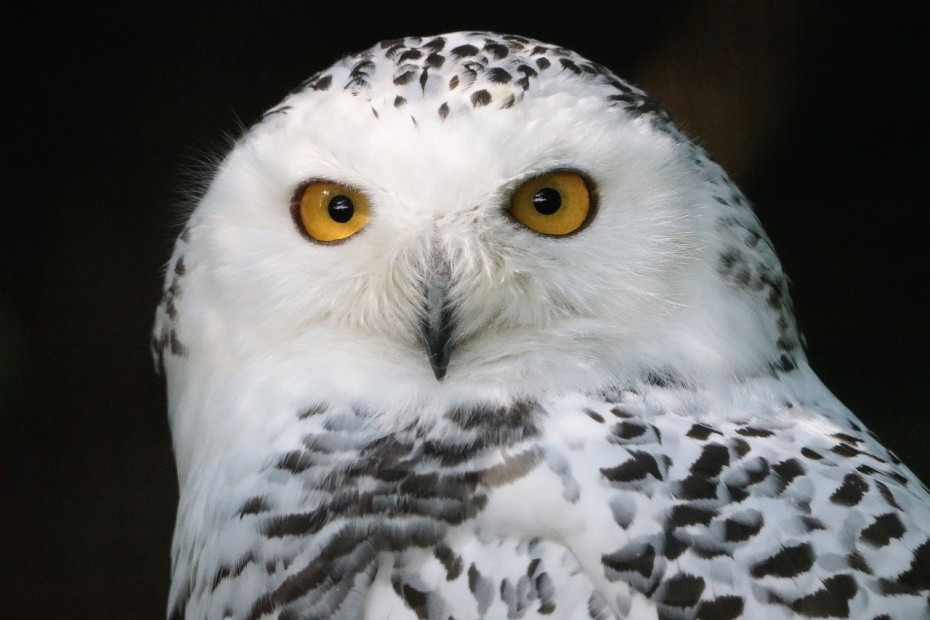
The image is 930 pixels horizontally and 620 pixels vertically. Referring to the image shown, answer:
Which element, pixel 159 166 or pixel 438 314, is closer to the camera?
pixel 438 314

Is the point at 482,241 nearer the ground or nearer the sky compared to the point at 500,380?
nearer the sky

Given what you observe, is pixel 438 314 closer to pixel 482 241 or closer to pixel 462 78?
pixel 482 241

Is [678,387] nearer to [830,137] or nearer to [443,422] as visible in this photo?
[443,422]

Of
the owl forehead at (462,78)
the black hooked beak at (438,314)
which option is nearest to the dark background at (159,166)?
the owl forehead at (462,78)

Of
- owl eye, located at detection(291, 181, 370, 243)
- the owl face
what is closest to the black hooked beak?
the owl face

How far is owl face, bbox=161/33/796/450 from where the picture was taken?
3.34 feet

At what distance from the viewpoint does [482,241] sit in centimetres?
103

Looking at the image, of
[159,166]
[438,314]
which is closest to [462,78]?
[438,314]

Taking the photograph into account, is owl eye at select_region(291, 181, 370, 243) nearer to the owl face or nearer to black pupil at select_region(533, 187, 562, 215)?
the owl face

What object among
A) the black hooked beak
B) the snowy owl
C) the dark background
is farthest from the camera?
the dark background

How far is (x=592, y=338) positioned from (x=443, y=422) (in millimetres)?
225

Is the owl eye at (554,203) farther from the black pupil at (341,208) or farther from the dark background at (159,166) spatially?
the dark background at (159,166)

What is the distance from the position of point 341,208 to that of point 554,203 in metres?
0.25

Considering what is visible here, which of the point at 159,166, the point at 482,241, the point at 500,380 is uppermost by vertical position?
the point at 159,166
